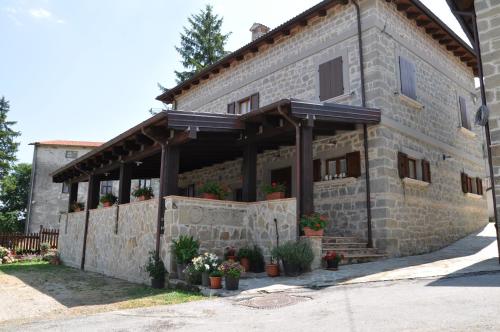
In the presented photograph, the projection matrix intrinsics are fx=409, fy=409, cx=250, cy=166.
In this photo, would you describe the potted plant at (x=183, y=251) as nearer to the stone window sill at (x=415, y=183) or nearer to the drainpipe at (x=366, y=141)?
the drainpipe at (x=366, y=141)

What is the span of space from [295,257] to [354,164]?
12.4ft

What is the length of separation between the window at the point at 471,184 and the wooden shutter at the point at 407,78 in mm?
3955

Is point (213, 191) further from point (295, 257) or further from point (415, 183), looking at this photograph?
point (415, 183)

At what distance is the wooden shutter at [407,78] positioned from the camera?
11.5 meters

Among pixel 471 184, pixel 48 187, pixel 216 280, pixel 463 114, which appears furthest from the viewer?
pixel 48 187

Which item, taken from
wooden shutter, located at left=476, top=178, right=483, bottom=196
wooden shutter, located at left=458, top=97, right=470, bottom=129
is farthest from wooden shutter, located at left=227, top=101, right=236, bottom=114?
wooden shutter, located at left=476, top=178, right=483, bottom=196

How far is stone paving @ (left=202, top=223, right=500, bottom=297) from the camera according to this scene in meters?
6.90

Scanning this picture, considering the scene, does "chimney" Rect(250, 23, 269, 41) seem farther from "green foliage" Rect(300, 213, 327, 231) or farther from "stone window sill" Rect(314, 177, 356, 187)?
"green foliage" Rect(300, 213, 327, 231)

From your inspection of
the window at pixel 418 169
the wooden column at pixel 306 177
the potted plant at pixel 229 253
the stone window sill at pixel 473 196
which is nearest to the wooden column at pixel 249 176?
the potted plant at pixel 229 253

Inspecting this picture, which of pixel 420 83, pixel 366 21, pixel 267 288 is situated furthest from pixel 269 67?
pixel 267 288

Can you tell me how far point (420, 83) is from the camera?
12.5 meters

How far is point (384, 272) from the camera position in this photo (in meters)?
7.68

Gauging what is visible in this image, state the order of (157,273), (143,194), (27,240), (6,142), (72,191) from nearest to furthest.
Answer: (157,273), (143,194), (72,191), (27,240), (6,142)

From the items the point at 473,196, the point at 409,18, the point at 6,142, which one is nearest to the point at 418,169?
the point at 473,196
